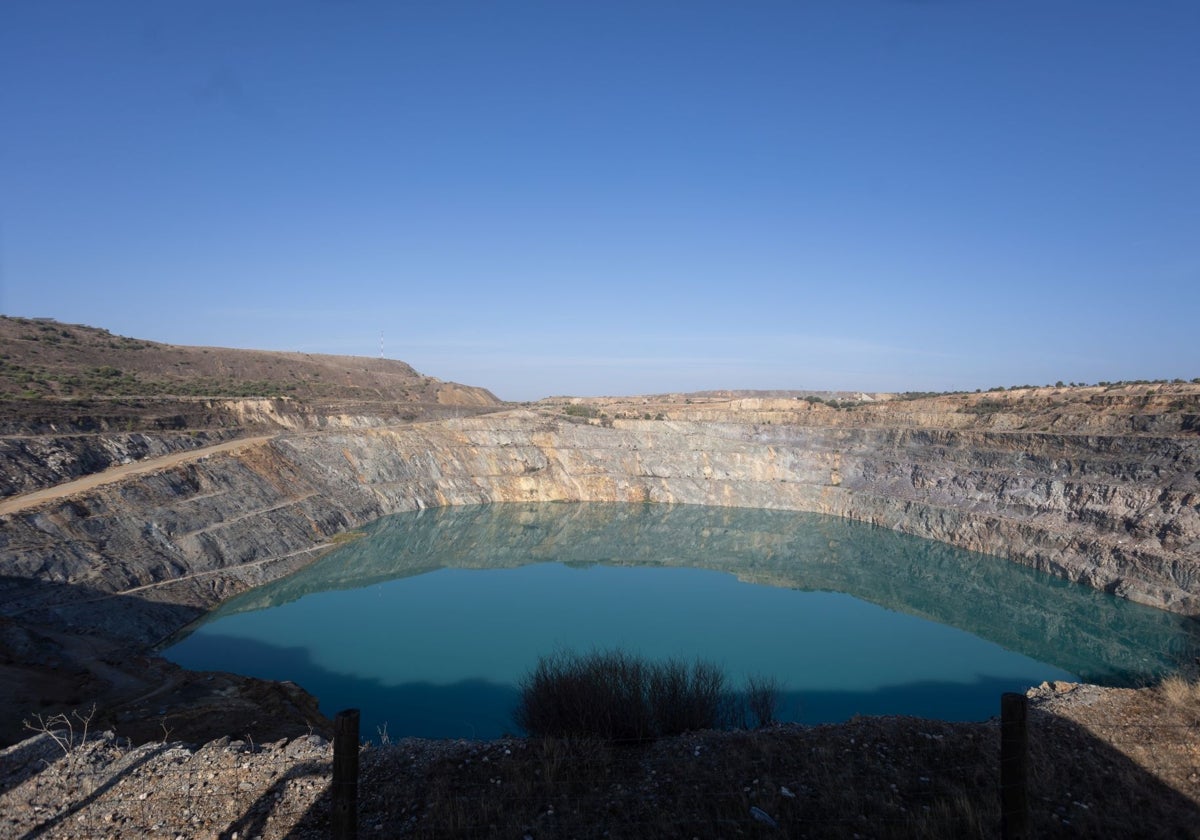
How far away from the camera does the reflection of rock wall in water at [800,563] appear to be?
2197cm

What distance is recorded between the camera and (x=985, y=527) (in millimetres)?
32875

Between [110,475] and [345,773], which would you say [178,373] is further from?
[345,773]

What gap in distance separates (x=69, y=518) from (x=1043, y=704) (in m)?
28.6

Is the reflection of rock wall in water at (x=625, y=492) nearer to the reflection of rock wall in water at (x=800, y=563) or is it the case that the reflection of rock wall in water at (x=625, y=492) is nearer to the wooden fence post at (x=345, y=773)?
the reflection of rock wall in water at (x=800, y=563)

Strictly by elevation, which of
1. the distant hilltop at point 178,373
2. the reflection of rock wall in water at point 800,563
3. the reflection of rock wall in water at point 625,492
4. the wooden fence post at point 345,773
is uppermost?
the distant hilltop at point 178,373

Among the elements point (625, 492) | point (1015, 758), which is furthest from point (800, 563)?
point (1015, 758)

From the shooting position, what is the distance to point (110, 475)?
28.3 meters

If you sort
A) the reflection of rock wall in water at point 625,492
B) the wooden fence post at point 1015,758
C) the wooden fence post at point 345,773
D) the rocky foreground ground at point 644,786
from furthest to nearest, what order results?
the reflection of rock wall in water at point 625,492, the rocky foreground ground at point 644,786, the wooden fence post at point 1015,758, the wooden fence post at point 345,773

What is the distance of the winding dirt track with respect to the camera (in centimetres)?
2334

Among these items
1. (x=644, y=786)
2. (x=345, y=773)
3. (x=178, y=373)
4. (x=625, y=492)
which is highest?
(x=178, y=373)

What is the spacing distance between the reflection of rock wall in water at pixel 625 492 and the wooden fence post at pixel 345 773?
1900 cm

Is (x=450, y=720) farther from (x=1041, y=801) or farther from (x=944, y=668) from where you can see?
(x=944, y=668)

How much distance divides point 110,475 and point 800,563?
31848mm

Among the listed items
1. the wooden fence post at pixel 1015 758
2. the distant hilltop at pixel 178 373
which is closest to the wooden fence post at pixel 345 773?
the wooden fence post at pixel 1015 758
